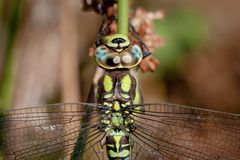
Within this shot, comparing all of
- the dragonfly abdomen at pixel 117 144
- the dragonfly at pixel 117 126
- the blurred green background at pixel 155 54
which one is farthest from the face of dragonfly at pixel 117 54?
the blurred green background at pixel 155 54

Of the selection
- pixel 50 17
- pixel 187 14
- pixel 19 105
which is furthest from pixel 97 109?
pixel 187 14

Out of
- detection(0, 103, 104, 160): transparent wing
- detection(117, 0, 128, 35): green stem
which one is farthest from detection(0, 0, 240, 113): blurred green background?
detection(117, 0, 128, 35): green stem

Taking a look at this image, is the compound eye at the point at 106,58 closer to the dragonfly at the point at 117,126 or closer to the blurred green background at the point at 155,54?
the dragonfly at the point at 117,126

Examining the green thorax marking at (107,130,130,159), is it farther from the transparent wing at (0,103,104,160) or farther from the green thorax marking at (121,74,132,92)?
the green thorax marking at (121,74,132,92)

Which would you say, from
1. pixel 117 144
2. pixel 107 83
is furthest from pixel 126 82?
pixel 117 144

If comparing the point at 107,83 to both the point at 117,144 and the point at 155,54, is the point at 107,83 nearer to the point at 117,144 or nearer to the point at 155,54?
the point at 117,144

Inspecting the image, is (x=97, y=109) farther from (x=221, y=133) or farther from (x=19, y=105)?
(x=19, y=105)
